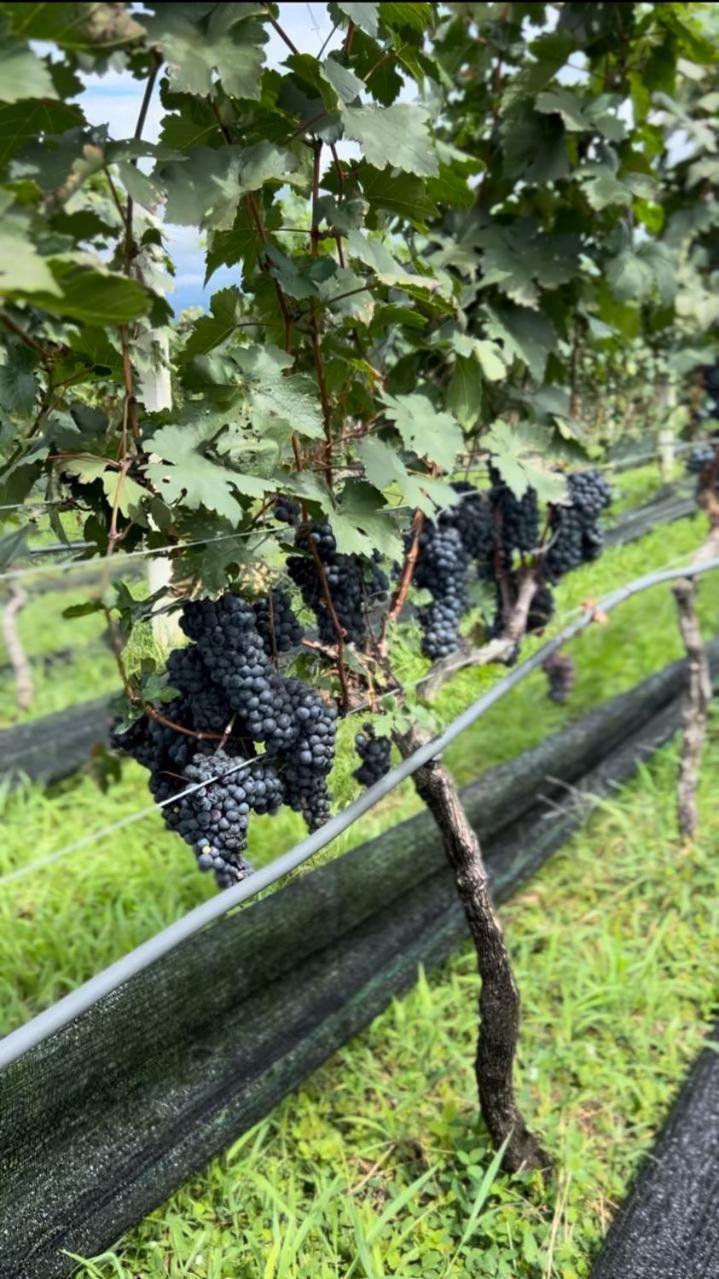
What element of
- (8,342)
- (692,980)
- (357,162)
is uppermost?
(357,162)

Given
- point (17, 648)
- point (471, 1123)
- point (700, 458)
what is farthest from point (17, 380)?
point (17, 648)

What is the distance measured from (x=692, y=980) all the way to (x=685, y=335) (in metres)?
2.42

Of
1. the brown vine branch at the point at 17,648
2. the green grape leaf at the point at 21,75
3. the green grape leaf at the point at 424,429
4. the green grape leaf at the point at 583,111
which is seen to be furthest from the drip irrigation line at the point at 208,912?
the brown vine branch at the point at 17,648

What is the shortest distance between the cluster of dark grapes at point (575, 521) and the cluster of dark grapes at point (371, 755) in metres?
1.05

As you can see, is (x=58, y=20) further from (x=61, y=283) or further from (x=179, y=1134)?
(x=179, y=1134)

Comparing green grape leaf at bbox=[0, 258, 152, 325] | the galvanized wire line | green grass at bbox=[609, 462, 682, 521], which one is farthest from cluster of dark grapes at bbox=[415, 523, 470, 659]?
green grass at bbox=[609, 462, 682, 521]

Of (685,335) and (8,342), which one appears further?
(685,335)

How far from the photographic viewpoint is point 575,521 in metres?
2.60

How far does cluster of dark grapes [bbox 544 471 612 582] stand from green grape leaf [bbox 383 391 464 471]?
96 cm

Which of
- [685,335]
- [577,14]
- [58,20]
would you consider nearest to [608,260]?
[577,14]

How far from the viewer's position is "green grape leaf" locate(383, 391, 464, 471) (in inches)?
62.5

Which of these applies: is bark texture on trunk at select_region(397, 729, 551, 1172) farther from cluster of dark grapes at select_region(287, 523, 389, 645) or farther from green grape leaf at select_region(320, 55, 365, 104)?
green grape leaf at select_region(320, 55, 365, 104)

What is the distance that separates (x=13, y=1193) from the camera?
1556 mm

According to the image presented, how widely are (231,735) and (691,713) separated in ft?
6.94
